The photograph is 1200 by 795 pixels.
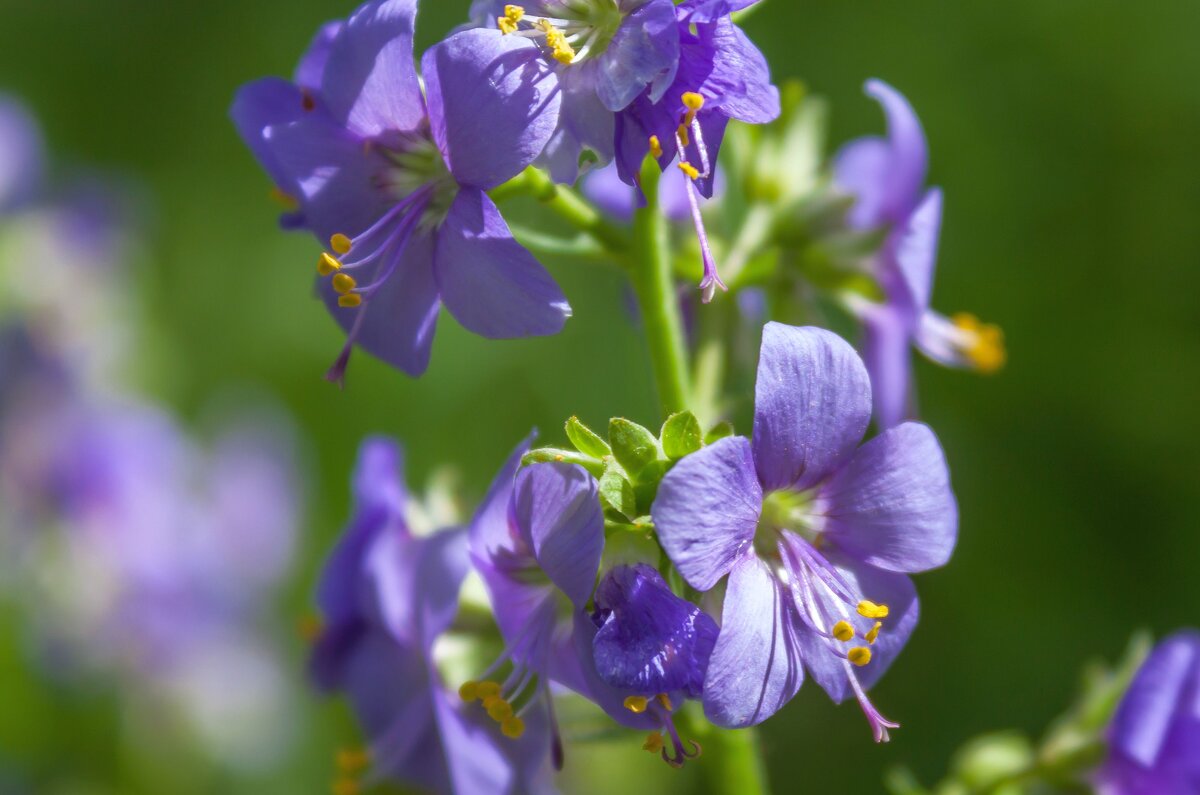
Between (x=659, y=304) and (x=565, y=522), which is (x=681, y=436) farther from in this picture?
(x=659, y=304)

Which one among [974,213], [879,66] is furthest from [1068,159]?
[879,66]

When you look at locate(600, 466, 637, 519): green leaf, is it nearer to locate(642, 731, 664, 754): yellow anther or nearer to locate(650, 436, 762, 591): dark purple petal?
locate(650, 436, 762, 591): dark purple petal

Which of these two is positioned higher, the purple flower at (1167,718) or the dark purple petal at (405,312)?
the dark purple petal at (405,312)

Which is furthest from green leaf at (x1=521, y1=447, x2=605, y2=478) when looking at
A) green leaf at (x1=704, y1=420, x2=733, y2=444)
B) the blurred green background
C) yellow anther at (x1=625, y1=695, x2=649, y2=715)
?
the blurred green background

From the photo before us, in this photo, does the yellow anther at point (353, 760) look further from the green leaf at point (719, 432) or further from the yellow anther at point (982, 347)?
the yellow anther at point (982, 347)

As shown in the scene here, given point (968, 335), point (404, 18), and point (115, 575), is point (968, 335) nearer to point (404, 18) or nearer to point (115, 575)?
point (404, 18)

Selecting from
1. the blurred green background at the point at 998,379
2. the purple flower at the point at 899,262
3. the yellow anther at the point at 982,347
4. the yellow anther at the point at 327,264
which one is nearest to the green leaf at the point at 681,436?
the yellow anther at the point at 327,264
